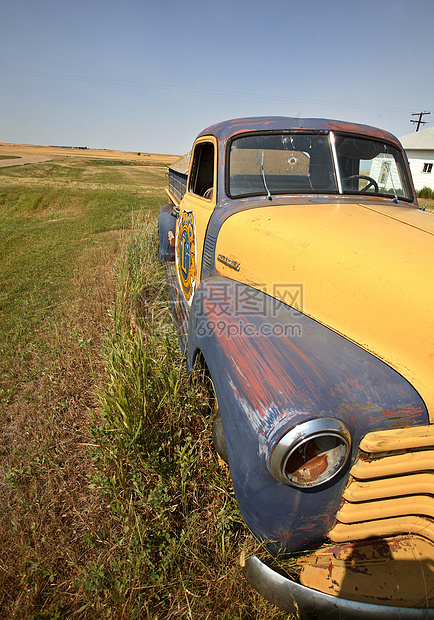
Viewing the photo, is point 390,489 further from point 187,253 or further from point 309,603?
point 187,253

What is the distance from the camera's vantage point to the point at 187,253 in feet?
10.4

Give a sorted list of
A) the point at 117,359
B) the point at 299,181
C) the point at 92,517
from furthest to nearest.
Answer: the point at 299,181 → the point at 117,359 → the point at 92,517

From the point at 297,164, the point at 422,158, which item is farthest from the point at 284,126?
the point at 422,158

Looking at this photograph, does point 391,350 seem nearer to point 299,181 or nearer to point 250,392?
point 250,392

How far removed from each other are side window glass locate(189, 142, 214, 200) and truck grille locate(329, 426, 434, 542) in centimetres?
245

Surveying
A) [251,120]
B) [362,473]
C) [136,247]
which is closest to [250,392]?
[362,473]

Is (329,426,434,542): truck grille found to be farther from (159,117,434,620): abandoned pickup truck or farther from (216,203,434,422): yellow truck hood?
(216,203,434,422): yellow truck hood

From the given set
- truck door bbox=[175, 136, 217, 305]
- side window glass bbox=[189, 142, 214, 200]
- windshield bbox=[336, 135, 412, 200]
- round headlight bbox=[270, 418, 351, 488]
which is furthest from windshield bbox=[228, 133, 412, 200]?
round headlight bbox=[270, 418, 351, 488]

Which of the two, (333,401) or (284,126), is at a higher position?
(284,126)

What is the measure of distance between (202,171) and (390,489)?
2.93 m

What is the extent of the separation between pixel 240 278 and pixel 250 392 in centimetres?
103

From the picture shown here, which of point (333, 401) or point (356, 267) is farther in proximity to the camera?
point (356, 267)

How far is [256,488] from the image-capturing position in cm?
114

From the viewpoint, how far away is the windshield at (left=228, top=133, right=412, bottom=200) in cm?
243
